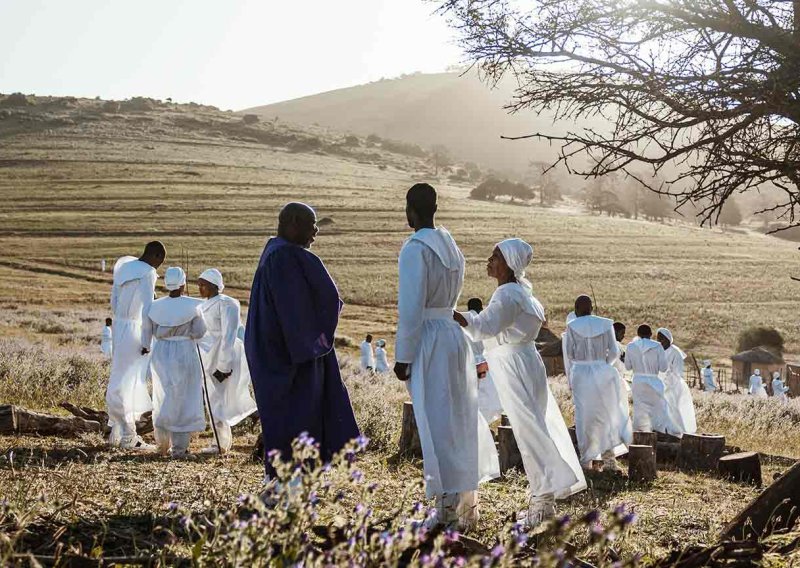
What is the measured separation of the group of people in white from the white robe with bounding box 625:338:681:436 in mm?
5907

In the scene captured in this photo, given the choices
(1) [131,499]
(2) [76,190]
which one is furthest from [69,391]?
(2) [76,190]

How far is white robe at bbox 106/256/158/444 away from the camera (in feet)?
28.9

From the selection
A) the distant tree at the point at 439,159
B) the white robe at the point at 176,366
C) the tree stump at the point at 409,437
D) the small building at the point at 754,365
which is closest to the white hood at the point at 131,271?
the white robe at the point at 176,366

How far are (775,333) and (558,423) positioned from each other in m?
35.3

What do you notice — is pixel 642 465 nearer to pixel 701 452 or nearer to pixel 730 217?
pixel 701 452

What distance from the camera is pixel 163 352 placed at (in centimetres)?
879

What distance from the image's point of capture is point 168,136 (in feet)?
357

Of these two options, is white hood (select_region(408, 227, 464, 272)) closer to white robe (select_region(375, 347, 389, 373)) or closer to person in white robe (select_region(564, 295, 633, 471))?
person in white robe (select_region(564, 295, 633, 471))

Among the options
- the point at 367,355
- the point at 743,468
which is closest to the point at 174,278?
the point at 743,468

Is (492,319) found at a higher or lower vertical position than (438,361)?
higher

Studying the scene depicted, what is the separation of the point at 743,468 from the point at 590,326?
212 cm

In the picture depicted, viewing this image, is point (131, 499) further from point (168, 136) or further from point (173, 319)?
point (168, 136)

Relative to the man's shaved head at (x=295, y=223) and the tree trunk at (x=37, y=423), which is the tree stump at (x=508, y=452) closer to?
the man's shaved head at (x=295, y=223)

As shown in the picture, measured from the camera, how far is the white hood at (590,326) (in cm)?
962
